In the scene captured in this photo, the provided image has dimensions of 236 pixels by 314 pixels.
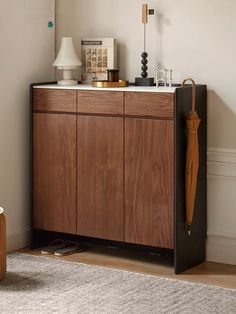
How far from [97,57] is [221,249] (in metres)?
1.48

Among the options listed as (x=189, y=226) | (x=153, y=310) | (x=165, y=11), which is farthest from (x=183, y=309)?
(x=165, y=11)

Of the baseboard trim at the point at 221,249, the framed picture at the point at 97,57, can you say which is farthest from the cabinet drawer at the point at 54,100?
the baseboard trim at the point at 221,249

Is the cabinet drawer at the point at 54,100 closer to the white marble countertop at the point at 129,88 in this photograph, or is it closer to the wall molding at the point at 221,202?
the white marble countertop at the point at 129,88

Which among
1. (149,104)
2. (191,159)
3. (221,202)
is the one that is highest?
(149,104)

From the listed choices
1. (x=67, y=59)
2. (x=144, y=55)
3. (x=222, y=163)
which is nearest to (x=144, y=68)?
(x=144, y=55)

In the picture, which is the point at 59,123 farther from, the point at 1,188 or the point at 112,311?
the point at 112,311

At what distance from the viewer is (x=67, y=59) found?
4750 millimetres

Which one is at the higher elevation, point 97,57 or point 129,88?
point 97,57

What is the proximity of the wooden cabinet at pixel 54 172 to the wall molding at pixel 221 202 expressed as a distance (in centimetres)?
86

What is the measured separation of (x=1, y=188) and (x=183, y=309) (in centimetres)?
160

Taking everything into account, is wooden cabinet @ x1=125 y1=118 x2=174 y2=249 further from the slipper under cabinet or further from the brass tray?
the brass tray

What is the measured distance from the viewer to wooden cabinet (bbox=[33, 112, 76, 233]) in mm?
4617

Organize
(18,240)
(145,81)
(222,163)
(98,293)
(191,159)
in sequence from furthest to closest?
1. (18,240)
2. (145,81)
3. (222,163)
4. (191,159)
5. (98,293)

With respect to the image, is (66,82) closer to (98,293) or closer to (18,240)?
(18,240)
